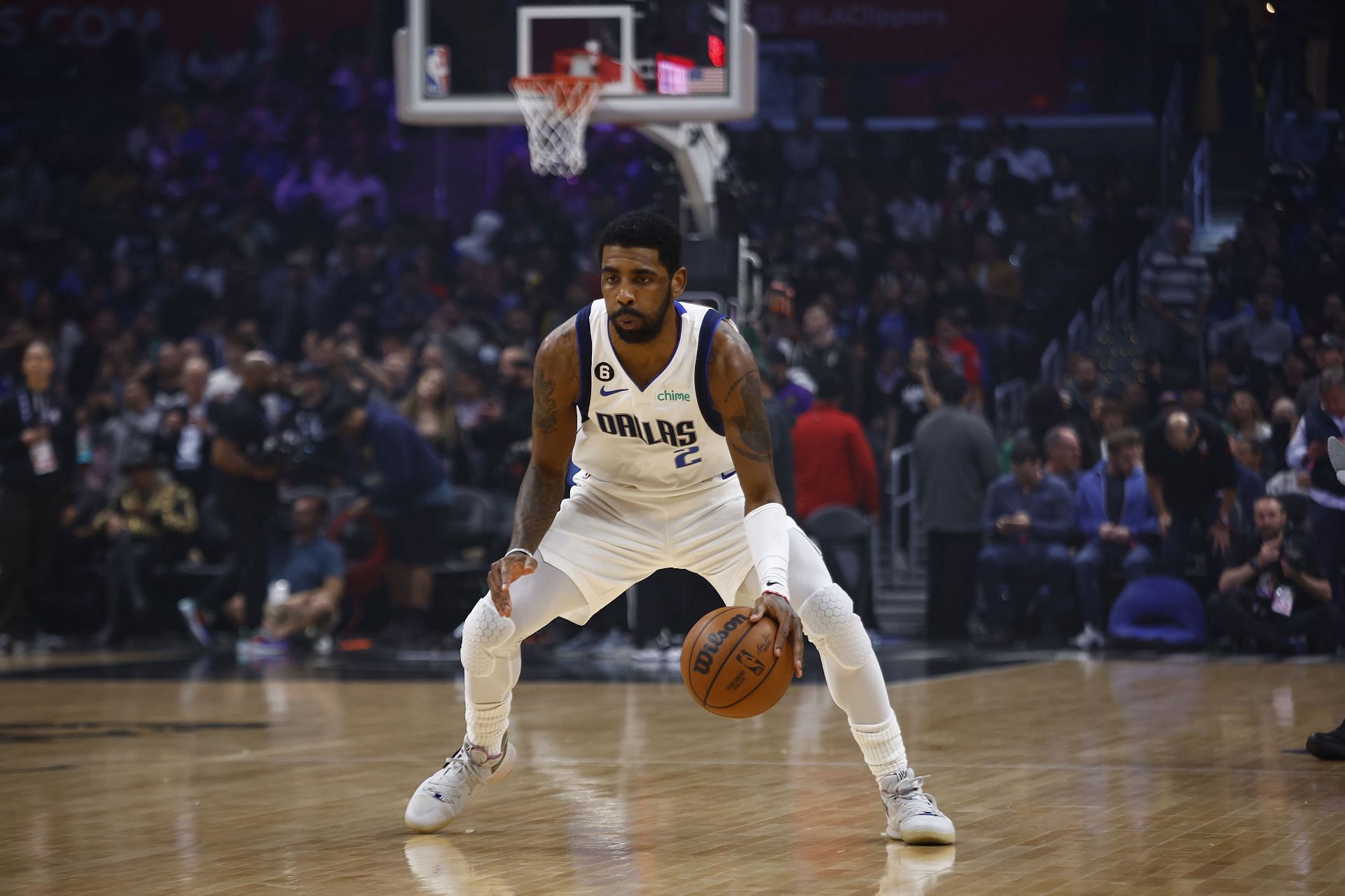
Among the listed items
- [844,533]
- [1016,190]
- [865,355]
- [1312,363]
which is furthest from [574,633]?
[1016,190]

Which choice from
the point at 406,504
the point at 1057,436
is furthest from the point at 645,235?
the point at 1057,436

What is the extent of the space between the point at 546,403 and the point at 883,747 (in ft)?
5.08

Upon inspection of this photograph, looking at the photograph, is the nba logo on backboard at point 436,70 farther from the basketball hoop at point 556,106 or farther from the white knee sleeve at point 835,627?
the white knee sleeve at point 835,627

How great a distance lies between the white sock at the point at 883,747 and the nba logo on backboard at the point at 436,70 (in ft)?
26.7

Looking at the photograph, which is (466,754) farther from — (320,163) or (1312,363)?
(320,163)

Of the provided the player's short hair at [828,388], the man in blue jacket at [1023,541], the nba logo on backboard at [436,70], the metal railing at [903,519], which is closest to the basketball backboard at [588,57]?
the nba logo on backboard at [436,70]

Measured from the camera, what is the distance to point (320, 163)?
2012cm

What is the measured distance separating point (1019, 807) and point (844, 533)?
23.1ft

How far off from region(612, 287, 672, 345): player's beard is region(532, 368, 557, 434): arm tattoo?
29 cm

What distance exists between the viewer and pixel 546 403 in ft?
18.0

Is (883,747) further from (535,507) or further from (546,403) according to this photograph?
(546,403)

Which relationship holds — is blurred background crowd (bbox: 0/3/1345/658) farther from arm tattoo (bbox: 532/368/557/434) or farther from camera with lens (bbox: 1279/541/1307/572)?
arm tattoo (bbox: 532/368/557/434)

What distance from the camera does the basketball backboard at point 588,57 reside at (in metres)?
11.9

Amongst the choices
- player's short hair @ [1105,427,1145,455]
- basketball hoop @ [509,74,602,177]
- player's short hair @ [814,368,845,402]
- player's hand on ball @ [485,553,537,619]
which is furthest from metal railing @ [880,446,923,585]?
player's hand on ball @ [485,553,537,619]
